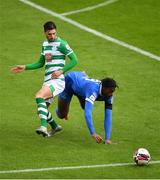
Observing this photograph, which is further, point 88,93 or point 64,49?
point 64,49

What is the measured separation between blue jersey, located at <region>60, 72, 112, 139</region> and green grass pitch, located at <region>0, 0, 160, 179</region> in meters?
0.60

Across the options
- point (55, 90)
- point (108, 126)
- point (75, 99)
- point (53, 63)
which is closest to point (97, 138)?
point (108, 126)

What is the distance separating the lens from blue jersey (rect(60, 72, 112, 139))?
1738 centimetres

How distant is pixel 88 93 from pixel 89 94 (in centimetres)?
6

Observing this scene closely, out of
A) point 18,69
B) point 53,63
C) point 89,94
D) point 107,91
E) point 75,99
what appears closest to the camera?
point 107,91

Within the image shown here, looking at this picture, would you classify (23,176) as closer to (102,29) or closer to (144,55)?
(144,55)

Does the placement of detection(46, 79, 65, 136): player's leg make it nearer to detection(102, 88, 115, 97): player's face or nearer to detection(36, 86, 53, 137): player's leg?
detection(36, 86, 53, 137): player's leg

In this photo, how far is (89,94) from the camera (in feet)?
57.7

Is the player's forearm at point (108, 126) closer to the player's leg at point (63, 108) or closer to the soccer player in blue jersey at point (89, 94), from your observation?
the soccer player in blue jersey at point (89, 94)

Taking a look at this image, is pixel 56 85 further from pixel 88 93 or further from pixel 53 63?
pixel 88 93

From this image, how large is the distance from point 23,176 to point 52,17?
1432 centimetres

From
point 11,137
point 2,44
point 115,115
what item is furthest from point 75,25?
point 11,137

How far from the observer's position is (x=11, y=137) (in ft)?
59.8

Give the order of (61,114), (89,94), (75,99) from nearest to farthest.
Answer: (89,94)
(61,114)
(75,99)
